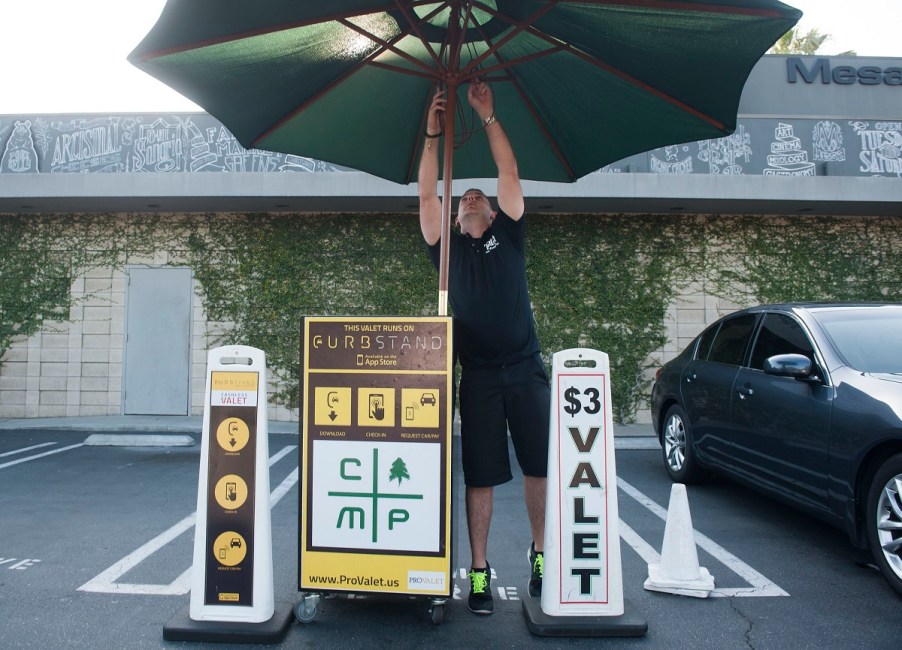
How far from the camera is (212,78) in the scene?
10.3 feet

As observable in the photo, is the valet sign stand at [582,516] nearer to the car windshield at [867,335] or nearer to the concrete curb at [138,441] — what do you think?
the car windshield at [867,335]

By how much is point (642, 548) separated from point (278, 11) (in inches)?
139

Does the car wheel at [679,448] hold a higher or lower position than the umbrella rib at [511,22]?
lower

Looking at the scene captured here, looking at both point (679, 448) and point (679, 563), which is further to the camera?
point (679, 448)

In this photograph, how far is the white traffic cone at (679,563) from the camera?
3182 millimetres

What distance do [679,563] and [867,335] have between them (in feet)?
6.23

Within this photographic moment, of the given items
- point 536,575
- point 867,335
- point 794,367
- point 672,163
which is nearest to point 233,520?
point 536,575

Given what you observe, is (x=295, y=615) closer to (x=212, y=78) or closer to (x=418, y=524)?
(x=418, y=524)

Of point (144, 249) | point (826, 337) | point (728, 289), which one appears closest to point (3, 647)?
point (826, 337)

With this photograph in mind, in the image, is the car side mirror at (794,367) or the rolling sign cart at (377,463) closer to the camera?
the rolling sign cart at (377,463)

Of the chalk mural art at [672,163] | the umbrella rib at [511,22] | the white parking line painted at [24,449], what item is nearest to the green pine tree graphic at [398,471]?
the umbrella rib at [511,22]

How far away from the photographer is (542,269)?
952 centimetres

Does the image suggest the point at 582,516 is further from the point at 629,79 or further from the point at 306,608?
the point at 629,79

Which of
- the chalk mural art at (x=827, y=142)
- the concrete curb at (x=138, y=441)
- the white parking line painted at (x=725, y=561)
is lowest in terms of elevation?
the white parking line painted at (x=725, y=561)
